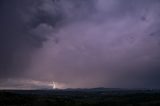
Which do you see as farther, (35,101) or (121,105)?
(121,105)

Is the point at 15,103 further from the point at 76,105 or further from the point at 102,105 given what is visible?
the point at 102,105

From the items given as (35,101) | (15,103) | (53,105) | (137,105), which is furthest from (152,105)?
(15,103)

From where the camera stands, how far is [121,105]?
128625 millimetres

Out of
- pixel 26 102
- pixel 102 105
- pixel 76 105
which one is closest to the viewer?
pixel 76 105

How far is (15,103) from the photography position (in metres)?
112

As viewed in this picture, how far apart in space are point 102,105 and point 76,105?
67.3 feet

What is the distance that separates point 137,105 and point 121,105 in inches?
335

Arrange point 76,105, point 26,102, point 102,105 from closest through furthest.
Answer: point 76,105, point 26,102, point 102,105

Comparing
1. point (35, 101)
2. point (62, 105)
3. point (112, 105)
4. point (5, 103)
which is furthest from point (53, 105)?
point (112, 105)

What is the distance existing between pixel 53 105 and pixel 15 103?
18.5 metres

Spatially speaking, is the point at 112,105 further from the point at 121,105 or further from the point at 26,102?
the point at 26,102

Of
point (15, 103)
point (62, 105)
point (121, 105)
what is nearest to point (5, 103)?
point (15, 103)

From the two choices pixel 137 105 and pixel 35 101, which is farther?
pixel 137 105

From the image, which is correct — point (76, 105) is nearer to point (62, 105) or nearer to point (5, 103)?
point (62, 105)
